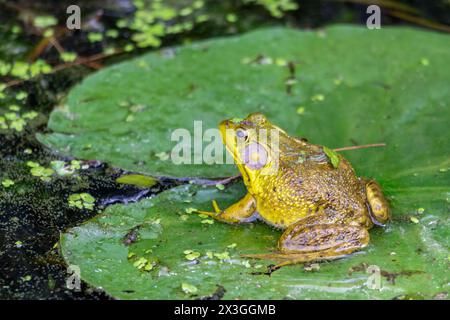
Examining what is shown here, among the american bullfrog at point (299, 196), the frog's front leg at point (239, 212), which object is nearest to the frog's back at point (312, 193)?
the american bullfrog at point (299, 196)

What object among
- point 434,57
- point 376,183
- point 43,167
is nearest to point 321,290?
point 376,183

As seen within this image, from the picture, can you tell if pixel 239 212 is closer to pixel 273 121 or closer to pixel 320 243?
pixel 320 243

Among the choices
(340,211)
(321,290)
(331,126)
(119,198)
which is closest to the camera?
(321,290)

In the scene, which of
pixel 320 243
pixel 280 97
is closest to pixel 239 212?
pixel 320 243

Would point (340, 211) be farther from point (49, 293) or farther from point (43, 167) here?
point (43, 167)

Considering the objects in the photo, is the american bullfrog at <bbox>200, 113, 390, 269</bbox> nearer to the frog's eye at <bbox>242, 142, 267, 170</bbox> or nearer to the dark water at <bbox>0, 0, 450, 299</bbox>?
the frog's eye at <bbox>242, 142, 267, 170</bbox>

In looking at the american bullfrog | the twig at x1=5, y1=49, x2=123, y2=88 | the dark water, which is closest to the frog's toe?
the american bullfrog

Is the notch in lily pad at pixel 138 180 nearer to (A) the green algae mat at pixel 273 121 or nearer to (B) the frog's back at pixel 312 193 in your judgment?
(A) the green algae mat at pixel 273 121
